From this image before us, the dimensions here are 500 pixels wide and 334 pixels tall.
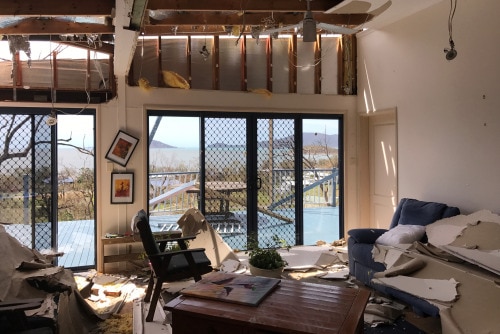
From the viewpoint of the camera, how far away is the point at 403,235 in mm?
4070

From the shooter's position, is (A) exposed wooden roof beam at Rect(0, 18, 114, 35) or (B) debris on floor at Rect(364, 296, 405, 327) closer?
(B) debris on floor at Rect(364, 296, 405, 327)

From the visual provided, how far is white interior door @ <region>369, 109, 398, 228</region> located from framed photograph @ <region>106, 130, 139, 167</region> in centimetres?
347

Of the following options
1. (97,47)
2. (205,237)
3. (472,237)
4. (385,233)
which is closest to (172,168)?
(205,237)

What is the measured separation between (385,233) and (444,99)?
5.48 ft

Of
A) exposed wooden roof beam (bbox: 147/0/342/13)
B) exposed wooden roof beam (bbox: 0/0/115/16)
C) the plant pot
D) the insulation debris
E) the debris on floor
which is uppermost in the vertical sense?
exposed wooden roof beam (bbox: 147/0/342/13)

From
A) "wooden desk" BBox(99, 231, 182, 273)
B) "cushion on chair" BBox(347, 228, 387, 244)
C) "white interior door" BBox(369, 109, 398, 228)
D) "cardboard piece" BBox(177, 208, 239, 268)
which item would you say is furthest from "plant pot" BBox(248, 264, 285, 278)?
"white interior door" BBox(369, 109, 398, 228)

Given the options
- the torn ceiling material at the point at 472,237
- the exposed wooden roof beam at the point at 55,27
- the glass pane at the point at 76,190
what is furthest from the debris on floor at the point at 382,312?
the exposed wooden roof beam at the point at 55,27

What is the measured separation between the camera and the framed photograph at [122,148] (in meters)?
5.21

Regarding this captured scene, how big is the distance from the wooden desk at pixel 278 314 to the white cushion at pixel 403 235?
1452mm

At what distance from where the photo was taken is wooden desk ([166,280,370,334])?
2.25 m

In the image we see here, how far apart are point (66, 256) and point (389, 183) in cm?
450

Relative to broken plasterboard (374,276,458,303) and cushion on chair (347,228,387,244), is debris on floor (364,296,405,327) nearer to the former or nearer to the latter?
broken plasterboard (374,276,458,303)

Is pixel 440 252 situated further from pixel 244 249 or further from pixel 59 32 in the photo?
pixel 59 32

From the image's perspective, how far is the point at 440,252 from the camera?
361cm
